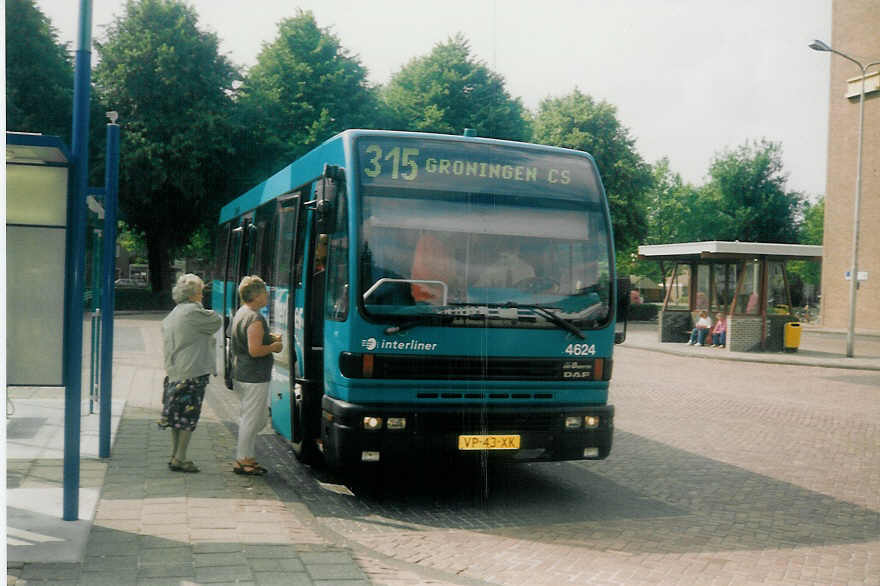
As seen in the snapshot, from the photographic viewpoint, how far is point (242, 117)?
125 ft

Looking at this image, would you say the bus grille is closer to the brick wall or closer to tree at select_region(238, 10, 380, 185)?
tree at select_region(238, 10, 380, 185)

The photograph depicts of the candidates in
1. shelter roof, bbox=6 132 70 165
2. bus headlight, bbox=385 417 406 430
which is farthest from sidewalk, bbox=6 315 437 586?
shelter roof, bbox=6 132 70 165

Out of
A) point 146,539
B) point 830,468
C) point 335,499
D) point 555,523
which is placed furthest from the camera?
point 830,468

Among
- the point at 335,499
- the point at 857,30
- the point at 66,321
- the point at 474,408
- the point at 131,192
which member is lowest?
the point at 335,499

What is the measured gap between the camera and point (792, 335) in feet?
81.9

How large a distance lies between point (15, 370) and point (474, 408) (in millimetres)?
3121

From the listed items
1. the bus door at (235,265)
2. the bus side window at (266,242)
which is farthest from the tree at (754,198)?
the bus side window at (266,242)

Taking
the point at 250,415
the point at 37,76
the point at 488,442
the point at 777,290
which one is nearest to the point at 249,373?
the point at 250,415

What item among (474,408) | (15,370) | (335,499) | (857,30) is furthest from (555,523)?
(857,30)

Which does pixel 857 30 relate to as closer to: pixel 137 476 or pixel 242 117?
pixel 242 117

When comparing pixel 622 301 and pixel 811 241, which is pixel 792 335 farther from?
pixel 811 241

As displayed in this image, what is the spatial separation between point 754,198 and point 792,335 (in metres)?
36.7

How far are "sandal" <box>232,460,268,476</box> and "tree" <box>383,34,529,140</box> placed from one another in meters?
32.0

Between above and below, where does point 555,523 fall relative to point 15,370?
below
